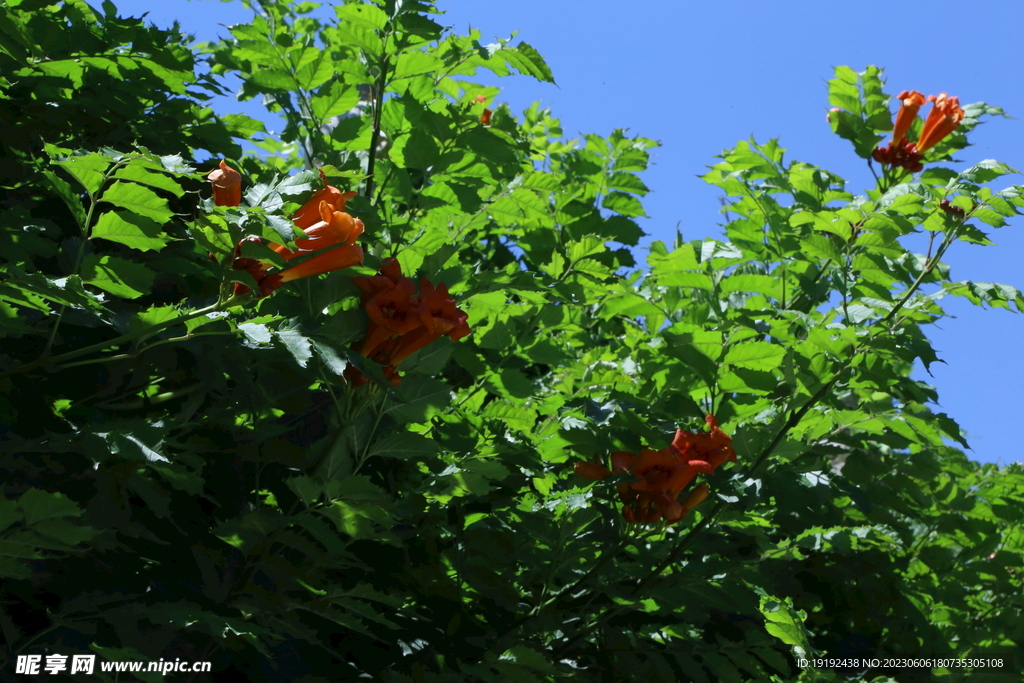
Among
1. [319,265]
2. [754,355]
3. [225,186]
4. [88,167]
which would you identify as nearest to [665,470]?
[754,355]

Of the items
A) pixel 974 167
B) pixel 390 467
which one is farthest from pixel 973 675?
pixel 390 467

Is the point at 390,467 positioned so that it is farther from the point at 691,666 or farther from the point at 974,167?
the point at 974,167

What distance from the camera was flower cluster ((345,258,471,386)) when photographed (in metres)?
1.72

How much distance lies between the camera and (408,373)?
73.8 inches

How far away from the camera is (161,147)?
2.48 meters

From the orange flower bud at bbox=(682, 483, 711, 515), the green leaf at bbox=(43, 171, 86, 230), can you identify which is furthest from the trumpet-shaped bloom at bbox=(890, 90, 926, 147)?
the green leaf at bbox=(43, 171, 86, 230)

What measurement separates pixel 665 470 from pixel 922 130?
1.89 metres

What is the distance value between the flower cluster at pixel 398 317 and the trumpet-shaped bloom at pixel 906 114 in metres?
2.13

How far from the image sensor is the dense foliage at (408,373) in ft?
5.40

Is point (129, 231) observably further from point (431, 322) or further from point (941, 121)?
point (941, 121)

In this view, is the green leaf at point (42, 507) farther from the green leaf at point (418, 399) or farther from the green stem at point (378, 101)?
the green stem at point (378, 101)

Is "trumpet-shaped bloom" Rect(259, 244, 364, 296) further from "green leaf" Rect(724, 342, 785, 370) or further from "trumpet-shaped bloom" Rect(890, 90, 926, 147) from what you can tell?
"trumpet-shaped bloom" Rect(890, 90, 926, 147)

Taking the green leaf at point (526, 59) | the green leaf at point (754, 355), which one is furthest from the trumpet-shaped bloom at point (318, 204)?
the green leaf at point (754, 355)

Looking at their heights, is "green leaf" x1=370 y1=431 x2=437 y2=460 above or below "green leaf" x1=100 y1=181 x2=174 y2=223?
below
